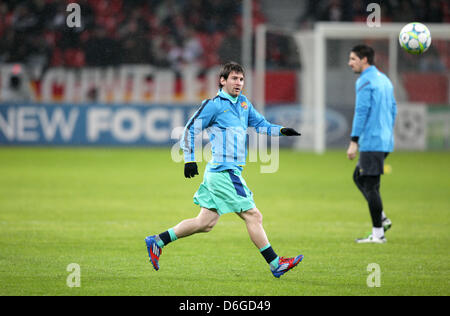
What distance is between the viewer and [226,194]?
6.35 meters

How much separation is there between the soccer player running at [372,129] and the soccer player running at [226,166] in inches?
82.4

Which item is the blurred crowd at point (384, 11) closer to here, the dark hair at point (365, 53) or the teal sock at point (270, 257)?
the dark hair at point (365, 53)

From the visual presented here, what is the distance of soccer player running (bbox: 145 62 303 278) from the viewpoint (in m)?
6.35

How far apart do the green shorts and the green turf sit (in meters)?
0.61

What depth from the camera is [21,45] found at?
25.5 metres

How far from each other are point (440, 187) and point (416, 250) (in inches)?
250

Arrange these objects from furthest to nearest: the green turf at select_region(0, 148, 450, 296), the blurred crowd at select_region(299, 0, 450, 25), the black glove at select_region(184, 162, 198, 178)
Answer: the blurred crowd at select_region(299, 0, 450, 25) < the black glove at select_region(184, 162, 198, 178) < the green turf at select_region(0, 148, 450, 296)

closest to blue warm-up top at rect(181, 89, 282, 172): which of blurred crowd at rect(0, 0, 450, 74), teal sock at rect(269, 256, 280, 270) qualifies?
teal sock at rect(269, 256, 280, 270)

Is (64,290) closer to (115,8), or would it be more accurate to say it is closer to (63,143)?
(63,143)

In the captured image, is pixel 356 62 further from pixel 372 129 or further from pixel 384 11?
pixel 384 11

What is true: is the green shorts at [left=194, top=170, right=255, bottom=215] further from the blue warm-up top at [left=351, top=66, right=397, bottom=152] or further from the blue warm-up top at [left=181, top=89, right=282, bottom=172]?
the blue warm-up top at [left=351, top=66, right=397, bottom=152]

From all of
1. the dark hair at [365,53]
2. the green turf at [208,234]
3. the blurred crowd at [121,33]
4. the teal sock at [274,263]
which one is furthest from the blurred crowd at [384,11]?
the teal sock at [274,263]

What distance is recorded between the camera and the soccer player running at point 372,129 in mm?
8219

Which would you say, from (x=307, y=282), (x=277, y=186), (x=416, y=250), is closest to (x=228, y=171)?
(x=307, y=282)
